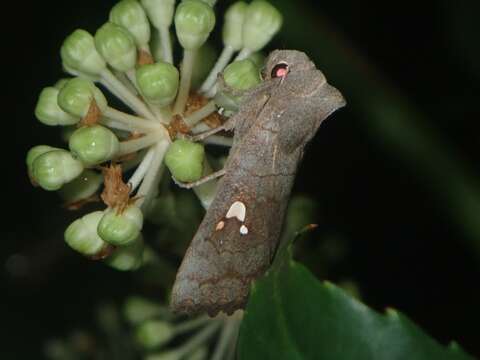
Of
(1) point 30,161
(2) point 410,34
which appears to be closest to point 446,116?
(2) point 410,34

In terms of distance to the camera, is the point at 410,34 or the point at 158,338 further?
the point at 410,34

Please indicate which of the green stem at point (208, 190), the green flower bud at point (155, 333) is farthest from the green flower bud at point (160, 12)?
the green flower bud at point (155, 333)

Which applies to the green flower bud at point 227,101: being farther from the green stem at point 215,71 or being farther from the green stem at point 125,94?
the green stem at point 125,94

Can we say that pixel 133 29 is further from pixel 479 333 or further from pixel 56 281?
pixel 479 333

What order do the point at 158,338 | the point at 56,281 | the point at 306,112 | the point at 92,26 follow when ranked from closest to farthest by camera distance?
1. the point at 306,112
2. the point at 158,338
3. the point at 92,26
4. the point at 56,281

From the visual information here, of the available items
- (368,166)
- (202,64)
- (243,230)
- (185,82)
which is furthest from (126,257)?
(368,166)

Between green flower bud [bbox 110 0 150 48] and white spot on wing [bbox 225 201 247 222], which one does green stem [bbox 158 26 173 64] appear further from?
white spot on wing [bbox 225 201 247 222]
